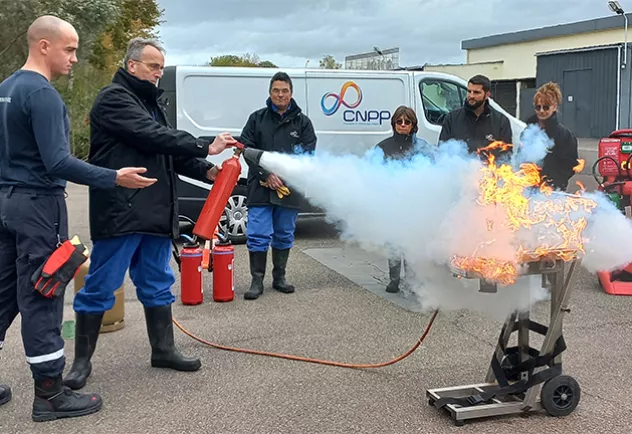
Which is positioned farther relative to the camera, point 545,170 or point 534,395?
point 545,170

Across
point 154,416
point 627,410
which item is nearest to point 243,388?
point 154,416

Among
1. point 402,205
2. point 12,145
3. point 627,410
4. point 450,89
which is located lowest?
point 627,410

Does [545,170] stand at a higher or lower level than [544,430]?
higher

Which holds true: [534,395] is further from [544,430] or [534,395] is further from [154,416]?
[154,416]

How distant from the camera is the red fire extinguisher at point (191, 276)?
6.24 meters

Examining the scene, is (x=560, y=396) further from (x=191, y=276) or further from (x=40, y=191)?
(x=191, y=276)

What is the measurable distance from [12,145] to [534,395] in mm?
3262

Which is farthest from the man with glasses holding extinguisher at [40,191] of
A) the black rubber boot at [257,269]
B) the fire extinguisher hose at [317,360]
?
the black rubber boot at [257,269]

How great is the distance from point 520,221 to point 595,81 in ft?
108

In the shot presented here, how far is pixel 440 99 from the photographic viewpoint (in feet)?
33.4

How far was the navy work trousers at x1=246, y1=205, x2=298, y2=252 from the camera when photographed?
653 centimetres

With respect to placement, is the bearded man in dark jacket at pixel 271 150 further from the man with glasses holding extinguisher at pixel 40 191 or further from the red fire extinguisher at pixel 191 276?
the man with glasses holding extinguisher at pixel 40 191

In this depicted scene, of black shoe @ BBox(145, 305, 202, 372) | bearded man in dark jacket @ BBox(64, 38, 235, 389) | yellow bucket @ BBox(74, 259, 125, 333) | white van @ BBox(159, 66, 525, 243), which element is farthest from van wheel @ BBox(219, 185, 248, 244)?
bearded man in dark jacket @ BBox(64, 38, 235, 389)

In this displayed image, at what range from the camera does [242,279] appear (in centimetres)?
729
